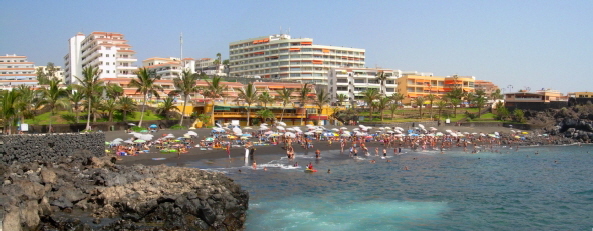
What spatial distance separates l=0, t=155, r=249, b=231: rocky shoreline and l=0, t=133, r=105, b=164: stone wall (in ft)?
7.10

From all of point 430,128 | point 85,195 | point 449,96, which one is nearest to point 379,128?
point 430,128

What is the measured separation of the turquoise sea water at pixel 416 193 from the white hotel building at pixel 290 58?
210ft

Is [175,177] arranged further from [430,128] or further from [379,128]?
[430,128]

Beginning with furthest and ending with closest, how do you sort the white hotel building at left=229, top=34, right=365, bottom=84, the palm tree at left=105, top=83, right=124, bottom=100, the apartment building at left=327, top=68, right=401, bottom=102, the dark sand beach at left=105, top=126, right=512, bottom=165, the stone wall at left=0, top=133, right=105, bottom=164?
the white hotel building at left=229, top=34, right=365, bottom=84, the apartment building at left=327, top=68, right=401, bottom=102, the palm tree at left=105, top=83, right=124, bottom=100, the dark sand beach at left=105, top=126, right=512, bottom=165, the stone wall at left=0, top=133, right=105, bottom=164

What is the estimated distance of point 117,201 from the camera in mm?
21094

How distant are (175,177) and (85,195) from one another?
442cm

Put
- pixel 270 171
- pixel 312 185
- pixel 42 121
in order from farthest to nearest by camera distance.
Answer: pixel 42 121 → pixel 270 171 → pixel 312 185

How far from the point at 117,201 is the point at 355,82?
72986mm

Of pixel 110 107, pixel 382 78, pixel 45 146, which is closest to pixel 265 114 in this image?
pixel 110 107

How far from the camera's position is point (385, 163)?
4088 cm

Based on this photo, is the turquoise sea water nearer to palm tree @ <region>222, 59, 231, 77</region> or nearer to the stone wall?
the stone wall

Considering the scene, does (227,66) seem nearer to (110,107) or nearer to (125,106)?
(125,106)

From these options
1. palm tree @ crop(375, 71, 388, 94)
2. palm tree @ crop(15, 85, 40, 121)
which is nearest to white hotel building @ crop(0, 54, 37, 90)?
palm tree @ crop(15, 85, 40, 121)

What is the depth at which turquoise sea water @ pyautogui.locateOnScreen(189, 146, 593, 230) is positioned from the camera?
21875mm
